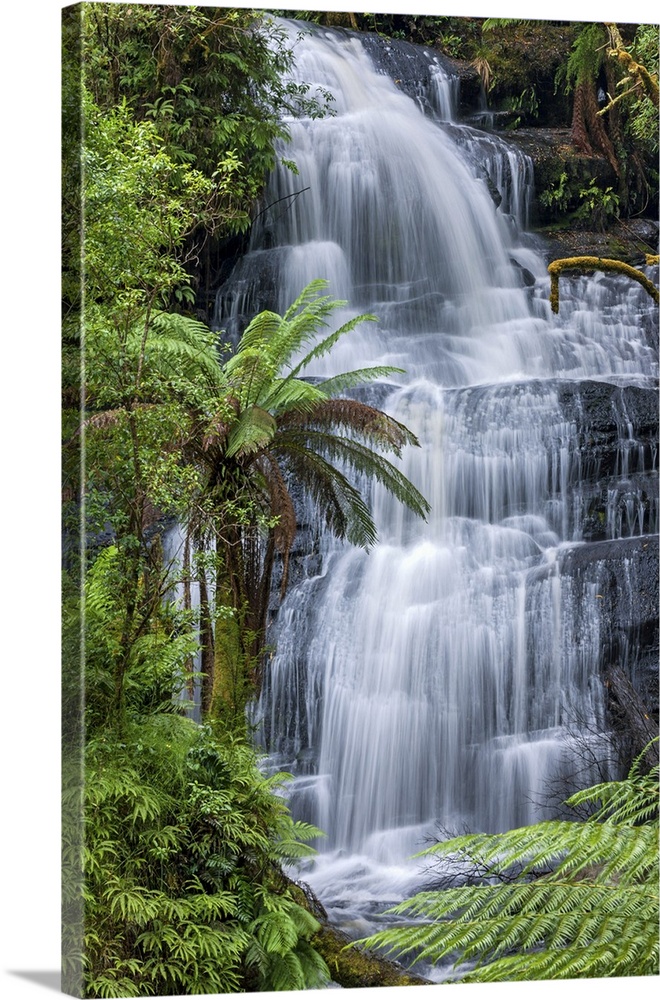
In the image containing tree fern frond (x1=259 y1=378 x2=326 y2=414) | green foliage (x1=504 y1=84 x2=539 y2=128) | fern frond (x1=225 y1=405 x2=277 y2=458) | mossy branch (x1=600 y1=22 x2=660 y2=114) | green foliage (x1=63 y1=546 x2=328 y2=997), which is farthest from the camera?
mossy branch (x1=600 y1=22 x2=660 y2=114)

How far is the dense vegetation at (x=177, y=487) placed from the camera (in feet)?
20.2

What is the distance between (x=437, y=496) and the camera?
6906 mm

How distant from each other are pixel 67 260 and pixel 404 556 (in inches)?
77.4

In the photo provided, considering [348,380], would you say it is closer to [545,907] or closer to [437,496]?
[437,496]

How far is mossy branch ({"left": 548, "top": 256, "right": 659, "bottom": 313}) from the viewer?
7.20 m

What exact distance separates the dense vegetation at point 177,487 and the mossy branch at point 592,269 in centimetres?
101

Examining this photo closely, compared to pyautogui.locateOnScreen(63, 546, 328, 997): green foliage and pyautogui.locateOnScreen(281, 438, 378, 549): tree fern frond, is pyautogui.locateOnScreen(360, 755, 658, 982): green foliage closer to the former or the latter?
pyautogui.locateOnScreen(63, 546, 328, 997): green foliage

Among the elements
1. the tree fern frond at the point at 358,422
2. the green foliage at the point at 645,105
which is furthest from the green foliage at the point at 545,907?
the green foliage at the point at 645,105

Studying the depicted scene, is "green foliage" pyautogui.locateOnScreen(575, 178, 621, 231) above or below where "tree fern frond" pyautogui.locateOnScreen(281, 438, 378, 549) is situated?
above

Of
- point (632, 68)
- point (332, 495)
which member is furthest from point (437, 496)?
point (632, 68)

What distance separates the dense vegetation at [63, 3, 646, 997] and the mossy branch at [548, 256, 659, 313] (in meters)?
1.01

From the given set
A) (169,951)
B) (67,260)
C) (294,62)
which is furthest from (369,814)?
(294,62)

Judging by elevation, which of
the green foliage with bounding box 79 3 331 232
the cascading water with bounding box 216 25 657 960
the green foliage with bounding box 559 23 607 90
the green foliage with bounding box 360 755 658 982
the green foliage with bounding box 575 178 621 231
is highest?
the green foliage with bounding box 559 23 607 90

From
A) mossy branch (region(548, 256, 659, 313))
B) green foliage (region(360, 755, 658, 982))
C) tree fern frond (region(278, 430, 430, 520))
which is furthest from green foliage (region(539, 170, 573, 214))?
green foliage (region(360, 755, 658, 982))
